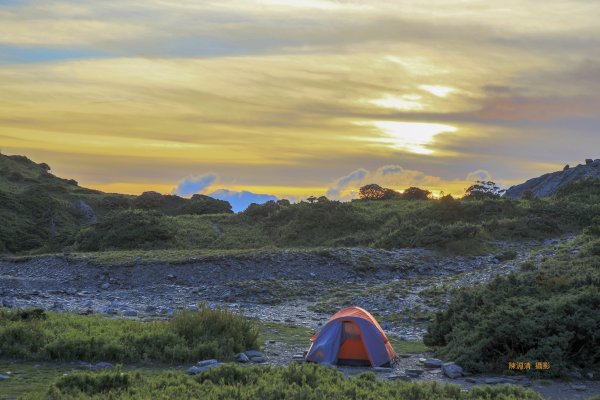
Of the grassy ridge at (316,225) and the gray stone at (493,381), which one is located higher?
the grassy ridge at (316,225)

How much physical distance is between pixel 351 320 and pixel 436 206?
38750mm

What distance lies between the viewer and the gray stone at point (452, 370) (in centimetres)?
1570

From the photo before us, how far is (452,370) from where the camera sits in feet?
51.8

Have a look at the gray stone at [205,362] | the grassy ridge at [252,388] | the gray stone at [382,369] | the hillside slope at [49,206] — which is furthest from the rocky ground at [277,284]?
the hillside slope at [49,206]

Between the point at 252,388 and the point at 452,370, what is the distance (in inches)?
210

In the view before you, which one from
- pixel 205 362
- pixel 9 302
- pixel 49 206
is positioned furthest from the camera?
pixel 49 206

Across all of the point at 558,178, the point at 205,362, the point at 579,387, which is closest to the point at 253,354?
the point at 205,362

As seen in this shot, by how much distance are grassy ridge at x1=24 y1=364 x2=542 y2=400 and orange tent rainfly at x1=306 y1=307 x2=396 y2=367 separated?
2.85 m

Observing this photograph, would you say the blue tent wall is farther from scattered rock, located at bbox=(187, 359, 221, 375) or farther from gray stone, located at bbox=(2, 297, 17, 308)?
gray stone, located at bbox=(2, 297, 17, 308)

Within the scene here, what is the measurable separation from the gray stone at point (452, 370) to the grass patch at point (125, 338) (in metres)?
5.36

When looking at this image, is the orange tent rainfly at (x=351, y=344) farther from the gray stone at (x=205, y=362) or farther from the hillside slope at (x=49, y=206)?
the hillside slope at (x=49, y=206)

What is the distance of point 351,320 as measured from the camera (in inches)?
687

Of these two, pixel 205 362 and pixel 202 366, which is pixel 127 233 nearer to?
pixel 205 362

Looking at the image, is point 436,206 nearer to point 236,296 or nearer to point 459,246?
point 459,246
